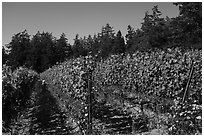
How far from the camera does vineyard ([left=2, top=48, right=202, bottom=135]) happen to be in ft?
16.2

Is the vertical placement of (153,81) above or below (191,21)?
below

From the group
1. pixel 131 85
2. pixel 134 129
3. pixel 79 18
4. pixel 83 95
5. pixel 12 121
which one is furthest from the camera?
pixel 131 85

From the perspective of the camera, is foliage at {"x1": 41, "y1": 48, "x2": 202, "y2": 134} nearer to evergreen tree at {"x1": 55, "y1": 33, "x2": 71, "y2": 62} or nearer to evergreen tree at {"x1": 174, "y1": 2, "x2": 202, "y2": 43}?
evergreen tree at {"x1": 174, "y1": 2, "x2": 202, "y2": 43}

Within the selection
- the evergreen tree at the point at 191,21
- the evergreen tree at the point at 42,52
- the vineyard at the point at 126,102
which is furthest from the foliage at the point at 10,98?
the evergreen tree at the point at 191,21

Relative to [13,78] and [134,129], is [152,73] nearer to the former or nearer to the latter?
[134,129]

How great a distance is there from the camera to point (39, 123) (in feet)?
20.1

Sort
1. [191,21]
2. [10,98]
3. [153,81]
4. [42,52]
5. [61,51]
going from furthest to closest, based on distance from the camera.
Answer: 1. [61,51]
2. [42,52]
3. [191,21]
4. [153,81]
5. [10,98]

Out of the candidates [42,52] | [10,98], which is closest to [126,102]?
[10,98]

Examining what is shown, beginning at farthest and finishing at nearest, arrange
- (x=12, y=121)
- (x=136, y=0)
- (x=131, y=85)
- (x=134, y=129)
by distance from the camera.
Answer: (x=131, y=85), (x=12, y=121), (x=134, y=129), (x=136, y=0)

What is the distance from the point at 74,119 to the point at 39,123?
2.13 ft

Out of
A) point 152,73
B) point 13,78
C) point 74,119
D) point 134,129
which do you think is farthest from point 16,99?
point 152,73

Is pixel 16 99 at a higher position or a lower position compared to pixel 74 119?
higher

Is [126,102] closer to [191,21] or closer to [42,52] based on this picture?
[191,21]

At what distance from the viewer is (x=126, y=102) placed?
7.64 meters
